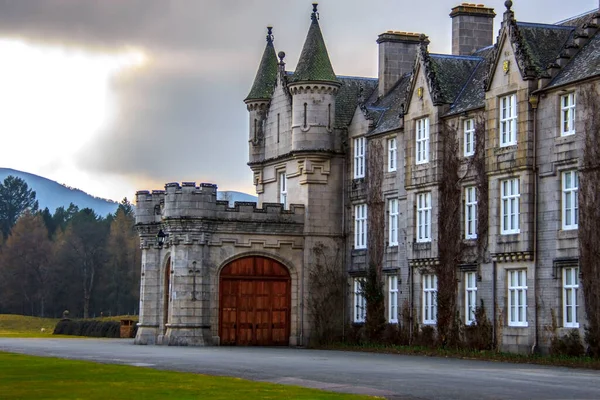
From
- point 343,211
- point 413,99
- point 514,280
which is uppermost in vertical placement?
point 413,99

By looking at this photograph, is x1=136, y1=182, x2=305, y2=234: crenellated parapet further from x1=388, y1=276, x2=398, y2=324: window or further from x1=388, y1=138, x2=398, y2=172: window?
x1=388, y1=276, x2=398, y2=324: window

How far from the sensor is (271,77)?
57562 millimetres

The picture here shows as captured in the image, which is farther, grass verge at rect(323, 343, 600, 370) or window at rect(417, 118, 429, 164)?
window at rect(417, 118, 429, 164)

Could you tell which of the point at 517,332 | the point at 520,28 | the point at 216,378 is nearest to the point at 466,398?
the point at 216,378

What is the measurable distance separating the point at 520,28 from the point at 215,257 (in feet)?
51.1

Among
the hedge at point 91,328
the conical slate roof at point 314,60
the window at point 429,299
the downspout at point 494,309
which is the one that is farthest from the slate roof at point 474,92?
the hedge at point 91,328

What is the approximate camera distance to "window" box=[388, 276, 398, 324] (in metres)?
48.9

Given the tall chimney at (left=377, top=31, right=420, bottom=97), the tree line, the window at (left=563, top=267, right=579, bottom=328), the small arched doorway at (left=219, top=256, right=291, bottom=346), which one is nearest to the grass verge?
the window at (left=563, top=267, right=579, bottom=328)

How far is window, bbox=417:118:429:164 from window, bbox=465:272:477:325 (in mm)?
5067

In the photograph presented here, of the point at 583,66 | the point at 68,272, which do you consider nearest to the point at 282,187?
the point at 583,66

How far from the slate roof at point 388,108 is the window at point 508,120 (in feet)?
23.9

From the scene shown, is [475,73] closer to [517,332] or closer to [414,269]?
[414,269]

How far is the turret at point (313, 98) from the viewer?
51.7 meters

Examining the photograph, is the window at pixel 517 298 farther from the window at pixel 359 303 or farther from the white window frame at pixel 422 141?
the window at pixel 359 303
